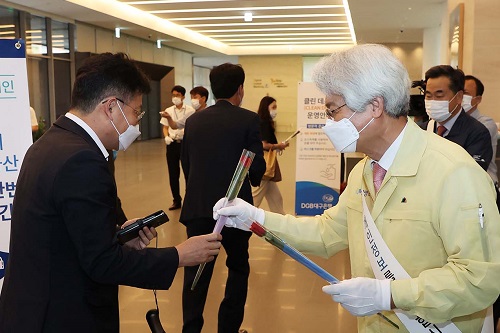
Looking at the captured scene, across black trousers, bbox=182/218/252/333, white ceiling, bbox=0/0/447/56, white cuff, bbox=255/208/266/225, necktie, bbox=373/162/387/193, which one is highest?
white ceiling, bbox=0/0/447/56

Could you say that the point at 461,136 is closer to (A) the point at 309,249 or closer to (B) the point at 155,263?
(A) the point at 309,249

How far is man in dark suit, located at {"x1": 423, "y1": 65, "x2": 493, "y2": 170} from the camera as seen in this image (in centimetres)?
365

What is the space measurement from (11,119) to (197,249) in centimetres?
152

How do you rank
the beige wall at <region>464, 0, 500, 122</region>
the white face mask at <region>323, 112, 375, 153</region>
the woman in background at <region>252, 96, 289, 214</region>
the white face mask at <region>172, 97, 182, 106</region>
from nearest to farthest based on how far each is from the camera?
Answer: the white face mask at <region>323, 112, 375, 153</region> < the woman in background at <region>252, 96, 289, 214</region> < the beige wall at <region>464, 0, 500, 122</region> < the white face mask at <region>172, 97, 182, 106</region>

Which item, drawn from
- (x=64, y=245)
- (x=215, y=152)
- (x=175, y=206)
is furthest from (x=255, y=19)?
(x=64, y=245)

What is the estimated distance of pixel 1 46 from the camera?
9.06 feet

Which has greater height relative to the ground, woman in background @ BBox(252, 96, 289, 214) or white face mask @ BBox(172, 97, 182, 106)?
white face mask @ BBox(172, 97, 182, 106)

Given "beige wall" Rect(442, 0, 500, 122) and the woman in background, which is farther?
"beige wall" Rect(442, 0, 500, 122)

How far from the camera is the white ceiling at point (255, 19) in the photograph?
1285 cm

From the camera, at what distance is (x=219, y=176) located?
3.32 meters

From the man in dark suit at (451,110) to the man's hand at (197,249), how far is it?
2.36 metres

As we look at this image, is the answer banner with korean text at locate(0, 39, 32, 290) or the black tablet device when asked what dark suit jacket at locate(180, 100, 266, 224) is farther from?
the black tablet device

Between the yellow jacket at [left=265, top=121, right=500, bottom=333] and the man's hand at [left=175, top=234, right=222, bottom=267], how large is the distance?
0.48m

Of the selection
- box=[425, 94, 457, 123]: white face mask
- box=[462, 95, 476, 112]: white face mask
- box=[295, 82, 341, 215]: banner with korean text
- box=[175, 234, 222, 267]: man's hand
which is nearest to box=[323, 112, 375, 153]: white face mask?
box=[175, 234, 222, 267]: man's hand
